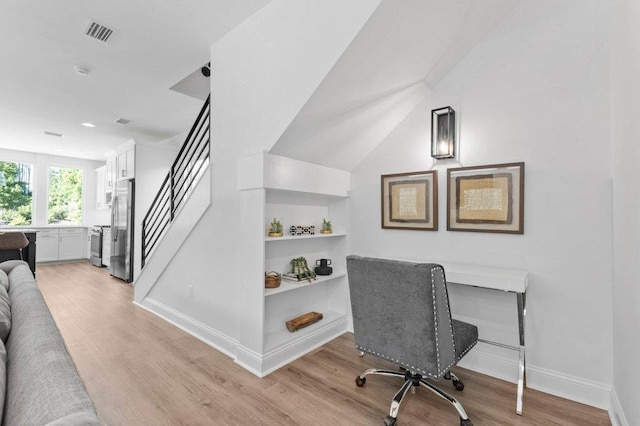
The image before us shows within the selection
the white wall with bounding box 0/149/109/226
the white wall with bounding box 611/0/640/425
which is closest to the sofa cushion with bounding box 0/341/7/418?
the white wall with bounding box 611/0/640/425

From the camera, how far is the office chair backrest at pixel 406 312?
1.64 meters

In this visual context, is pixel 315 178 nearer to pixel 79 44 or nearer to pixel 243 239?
pixel 243 239

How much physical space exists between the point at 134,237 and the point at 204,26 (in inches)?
159

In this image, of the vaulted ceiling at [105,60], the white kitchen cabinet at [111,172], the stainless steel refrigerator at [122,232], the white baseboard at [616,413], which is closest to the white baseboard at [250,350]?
the white baseboard at [616,413]

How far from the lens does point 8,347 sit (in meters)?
1.01

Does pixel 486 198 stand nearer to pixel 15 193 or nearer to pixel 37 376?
pixel 37 376

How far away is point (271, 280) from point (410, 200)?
142 centimetres

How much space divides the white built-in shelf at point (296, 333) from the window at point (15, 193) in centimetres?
766

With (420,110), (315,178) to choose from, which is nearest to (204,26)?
(315,178)

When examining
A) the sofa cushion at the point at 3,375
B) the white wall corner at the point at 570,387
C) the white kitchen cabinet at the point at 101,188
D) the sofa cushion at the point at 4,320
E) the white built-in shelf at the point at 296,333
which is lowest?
the white wall corner at the point at 570,387

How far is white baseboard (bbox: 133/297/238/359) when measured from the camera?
266 cm

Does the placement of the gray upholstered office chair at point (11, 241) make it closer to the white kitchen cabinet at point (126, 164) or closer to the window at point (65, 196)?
the white kitchen cabinet at point (126, 164)

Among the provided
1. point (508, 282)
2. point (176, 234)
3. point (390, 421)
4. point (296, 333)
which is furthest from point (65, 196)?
point (508, 282)

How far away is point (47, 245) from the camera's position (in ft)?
22.4
